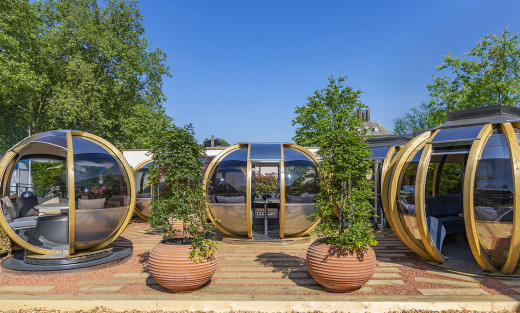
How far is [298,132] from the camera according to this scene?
28.9 metres

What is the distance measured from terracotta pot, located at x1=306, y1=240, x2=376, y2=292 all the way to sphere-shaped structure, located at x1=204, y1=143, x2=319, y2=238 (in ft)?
11.1

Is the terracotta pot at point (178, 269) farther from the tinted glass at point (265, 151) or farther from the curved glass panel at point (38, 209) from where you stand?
the tinted glass at point (265, 151)

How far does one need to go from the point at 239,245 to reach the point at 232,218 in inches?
29.5

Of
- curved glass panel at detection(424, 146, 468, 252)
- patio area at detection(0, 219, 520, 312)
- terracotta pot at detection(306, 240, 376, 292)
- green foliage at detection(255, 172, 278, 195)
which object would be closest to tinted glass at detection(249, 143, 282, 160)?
patio area at detection(0, 219, 520, 312)

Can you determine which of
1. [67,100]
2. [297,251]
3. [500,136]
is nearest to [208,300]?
[297,251]

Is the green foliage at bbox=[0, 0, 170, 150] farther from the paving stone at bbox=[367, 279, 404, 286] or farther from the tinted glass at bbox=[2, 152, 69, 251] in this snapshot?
the paving stone at bbox=[367, 279, 404, 286]

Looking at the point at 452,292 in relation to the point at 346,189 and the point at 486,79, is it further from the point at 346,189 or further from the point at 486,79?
the point at 486,79

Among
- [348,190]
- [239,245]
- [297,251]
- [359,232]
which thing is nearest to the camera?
[359,232]

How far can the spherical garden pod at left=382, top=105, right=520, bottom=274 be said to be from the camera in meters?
5.94

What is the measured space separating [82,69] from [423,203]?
78.7 ft

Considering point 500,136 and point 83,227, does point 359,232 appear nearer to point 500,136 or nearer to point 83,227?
point 500,136

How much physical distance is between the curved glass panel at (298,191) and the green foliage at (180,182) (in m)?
3.48

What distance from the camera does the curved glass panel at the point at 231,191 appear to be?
8.85 meters

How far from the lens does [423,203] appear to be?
662cm
